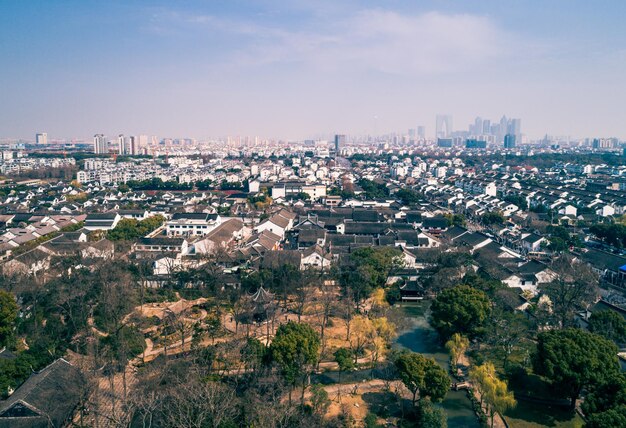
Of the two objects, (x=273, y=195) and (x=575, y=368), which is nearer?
(x=575, y=368)

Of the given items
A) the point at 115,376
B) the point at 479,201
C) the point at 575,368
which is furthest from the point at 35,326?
the point at 479,201

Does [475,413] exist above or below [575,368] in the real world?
below

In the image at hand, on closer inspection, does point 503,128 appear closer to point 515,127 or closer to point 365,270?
point 515,127

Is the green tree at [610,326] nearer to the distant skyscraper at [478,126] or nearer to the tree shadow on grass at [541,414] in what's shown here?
the tree shadow on grass at [541,414]

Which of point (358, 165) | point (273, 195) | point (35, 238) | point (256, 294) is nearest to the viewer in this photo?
point (256, 294)

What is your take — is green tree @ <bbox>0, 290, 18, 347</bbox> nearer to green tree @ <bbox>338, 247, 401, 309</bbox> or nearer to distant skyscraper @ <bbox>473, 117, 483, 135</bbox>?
green tree @ <bbox>338, 247, 401, 309</bbox>

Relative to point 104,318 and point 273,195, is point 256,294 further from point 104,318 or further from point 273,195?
point 273,195
